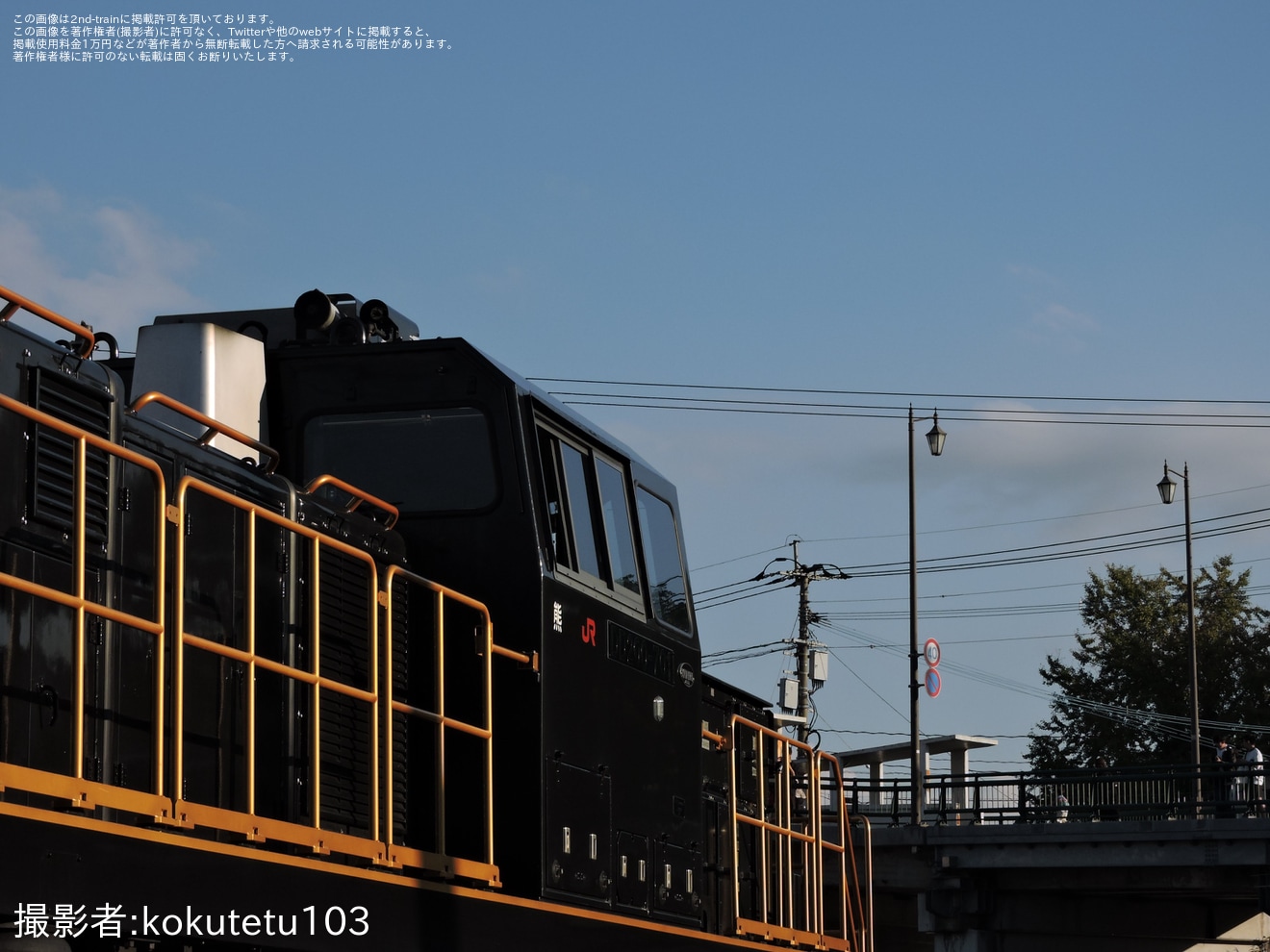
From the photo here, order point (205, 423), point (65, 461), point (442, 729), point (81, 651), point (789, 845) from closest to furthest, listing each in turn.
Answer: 1. point (81, 651)
2. point (65, 461)
3. point (205, 423)
4. point (442, 729)
5. point (789, 845)

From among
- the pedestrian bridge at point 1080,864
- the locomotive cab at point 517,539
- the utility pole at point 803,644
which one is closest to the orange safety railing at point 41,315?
the locomotive cab at point 517,539

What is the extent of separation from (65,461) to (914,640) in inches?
1279

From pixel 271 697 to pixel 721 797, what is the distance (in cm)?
440

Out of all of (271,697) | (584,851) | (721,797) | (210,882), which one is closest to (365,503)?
(271,697)

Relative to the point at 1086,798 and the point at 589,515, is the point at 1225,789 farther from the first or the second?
the point at 589,515

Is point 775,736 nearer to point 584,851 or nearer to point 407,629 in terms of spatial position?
point 584,851

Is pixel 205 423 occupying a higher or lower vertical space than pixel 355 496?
higher

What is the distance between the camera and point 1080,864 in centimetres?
3119

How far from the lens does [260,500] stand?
732 centimetres

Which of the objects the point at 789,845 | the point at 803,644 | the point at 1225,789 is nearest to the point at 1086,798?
the point at 1225,789

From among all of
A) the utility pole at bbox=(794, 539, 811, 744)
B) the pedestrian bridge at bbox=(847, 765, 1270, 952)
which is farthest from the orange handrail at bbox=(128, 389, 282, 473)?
the utility pole at bbox=(794, 539, 811, 744)

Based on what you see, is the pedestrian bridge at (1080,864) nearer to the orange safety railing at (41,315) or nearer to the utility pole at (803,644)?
the utility pole at (803,644)

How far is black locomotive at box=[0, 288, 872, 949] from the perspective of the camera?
18.5 ft

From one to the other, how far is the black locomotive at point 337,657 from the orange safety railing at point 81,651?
0.6 inches
